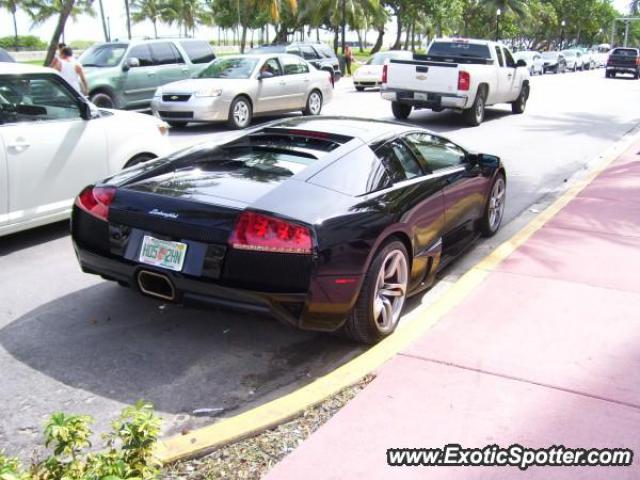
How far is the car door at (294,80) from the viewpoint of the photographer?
1584 cm

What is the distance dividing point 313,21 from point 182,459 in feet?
143

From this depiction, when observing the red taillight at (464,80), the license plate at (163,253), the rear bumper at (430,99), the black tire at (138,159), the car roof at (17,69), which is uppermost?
the red taillight at (464,80)

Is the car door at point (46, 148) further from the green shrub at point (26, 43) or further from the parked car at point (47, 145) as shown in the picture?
the green shrub at point (26, 43)

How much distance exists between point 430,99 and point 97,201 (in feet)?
39.1

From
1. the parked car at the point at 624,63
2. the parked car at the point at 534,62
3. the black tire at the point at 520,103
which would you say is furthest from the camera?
the parked car at the point at 534,62

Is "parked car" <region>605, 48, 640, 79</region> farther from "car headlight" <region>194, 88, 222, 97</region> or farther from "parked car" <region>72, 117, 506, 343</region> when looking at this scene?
"parked car" <region>72, 117, 506, 343</region>

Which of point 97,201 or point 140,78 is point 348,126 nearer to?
point 97,201

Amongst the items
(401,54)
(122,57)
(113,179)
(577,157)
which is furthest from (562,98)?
(113,179)

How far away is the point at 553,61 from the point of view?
158ft

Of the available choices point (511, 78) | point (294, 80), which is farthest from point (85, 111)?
point (511, 78)

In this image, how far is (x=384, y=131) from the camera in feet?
17.0

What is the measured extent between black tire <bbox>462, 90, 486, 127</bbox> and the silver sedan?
3.68 meters

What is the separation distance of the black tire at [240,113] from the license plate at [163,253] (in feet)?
34.4

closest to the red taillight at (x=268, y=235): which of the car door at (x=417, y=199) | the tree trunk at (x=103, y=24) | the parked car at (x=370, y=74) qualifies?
the car door at (x=417, y=199)
